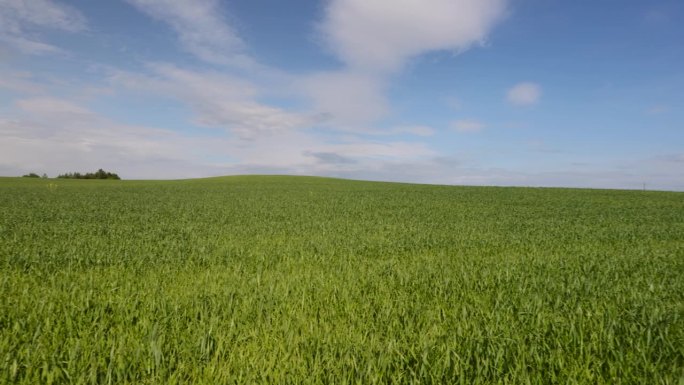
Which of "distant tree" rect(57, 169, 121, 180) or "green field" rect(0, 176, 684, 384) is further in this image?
"distant tree" rect(57, 169, 121, 180)

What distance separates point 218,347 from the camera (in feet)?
11.7

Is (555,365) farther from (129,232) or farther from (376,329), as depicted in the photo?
(129,232)

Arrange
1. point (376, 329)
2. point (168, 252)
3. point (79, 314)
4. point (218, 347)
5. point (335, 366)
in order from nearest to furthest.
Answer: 1. point (335, 366)
2. point (218, 347)
3. point (376, 329)
4. point (79, 314)
5. point (168, 252)

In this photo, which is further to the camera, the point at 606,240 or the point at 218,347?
the point at 606,240

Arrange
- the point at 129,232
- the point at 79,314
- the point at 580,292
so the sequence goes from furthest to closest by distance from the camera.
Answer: the point at 129,232 < the point at 580,292 < the point at 79,314

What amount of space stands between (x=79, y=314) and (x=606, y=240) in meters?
13.7

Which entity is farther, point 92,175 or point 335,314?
point 92,175

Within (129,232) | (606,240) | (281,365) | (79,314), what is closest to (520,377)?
(281,365)

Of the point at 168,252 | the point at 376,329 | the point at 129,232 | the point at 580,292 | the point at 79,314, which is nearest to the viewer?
the point at 376,329

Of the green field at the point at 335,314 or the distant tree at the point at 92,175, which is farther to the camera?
the distant tree at the point at 92,175

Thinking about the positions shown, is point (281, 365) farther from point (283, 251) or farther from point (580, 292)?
point (283, 251)

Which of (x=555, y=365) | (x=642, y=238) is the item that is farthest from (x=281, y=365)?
(x=642, y=238)

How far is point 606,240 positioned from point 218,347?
12.6m

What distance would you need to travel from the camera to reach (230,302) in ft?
15.1
